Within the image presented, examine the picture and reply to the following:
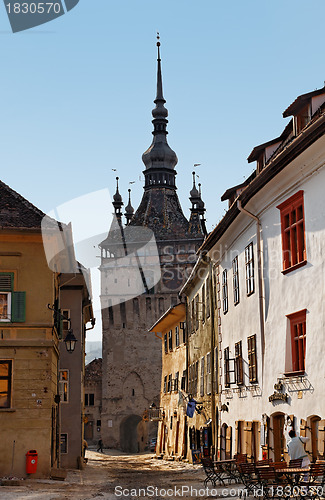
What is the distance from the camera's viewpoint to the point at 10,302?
24234 mm

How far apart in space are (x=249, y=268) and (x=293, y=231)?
14.2 ft

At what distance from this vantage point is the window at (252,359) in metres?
22.6

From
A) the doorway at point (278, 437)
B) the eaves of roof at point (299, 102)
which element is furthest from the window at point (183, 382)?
the eaves of roof at point (299, 102)

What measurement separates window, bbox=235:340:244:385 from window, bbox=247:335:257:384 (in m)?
1.31

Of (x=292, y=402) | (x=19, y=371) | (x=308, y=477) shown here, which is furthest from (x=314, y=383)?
(x=19, y=371)

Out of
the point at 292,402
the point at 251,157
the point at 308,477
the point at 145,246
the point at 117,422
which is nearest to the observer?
the point at 308,477

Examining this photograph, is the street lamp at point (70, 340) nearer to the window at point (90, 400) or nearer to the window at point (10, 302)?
the window at point (10, 302)

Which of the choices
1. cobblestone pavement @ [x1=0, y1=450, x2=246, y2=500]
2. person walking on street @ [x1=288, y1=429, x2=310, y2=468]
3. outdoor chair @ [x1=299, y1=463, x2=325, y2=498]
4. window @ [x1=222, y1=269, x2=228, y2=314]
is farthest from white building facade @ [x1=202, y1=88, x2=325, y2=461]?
cobblestone pavement @ [x1=0, y1=450, x2=246, y2=500]

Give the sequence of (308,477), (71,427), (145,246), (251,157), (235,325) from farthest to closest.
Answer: (145,246) < (71,427) < (235,325) < (251,157) < (308,477)

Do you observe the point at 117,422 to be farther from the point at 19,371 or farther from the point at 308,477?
the point at 308,477

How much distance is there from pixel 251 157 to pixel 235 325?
18.6ft

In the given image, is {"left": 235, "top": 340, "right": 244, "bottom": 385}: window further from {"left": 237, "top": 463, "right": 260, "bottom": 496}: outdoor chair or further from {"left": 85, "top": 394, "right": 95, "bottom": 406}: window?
{"left": 85, "top": 394, "right": 95, "bottom": 406}: window

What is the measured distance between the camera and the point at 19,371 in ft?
78.6

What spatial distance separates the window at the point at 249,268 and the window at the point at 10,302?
6637 millimetres
